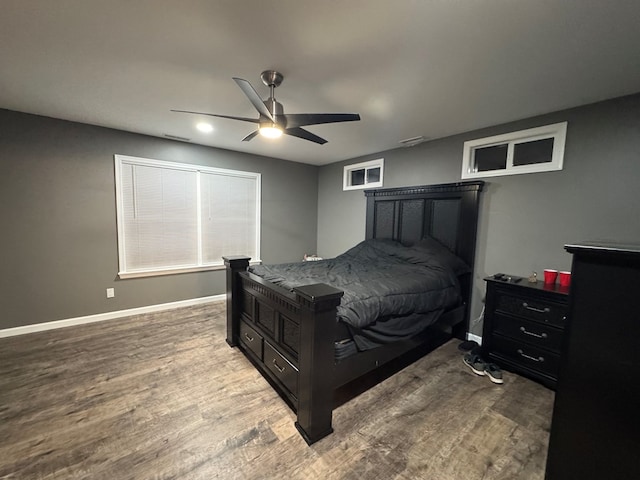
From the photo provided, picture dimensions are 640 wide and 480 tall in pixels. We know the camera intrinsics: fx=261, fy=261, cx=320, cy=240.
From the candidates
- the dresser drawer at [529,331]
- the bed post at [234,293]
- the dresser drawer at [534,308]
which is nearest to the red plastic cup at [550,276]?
the dresser drawer at [534,308]

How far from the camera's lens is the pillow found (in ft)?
10.2

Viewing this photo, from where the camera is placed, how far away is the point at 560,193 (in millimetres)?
2578

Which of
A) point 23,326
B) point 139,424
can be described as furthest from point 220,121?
point 23,326

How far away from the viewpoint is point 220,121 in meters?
3.01

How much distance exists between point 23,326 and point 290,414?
3.45 metres

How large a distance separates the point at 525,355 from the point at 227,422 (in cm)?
267

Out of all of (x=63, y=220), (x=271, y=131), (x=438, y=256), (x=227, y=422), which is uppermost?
(x=271, y=131)

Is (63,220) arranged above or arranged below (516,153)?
below

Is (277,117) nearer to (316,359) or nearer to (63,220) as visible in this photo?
(316,359)

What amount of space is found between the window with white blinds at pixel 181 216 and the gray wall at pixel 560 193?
299 cm

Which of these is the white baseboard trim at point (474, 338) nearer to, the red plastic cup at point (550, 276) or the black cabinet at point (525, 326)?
the black cabinet at point (525, 326)

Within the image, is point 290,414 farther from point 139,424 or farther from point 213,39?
point 213,39

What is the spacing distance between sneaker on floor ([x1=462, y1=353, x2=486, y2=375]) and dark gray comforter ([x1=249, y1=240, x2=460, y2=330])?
540 millimetres

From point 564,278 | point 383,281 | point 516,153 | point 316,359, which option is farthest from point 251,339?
point 516,153
